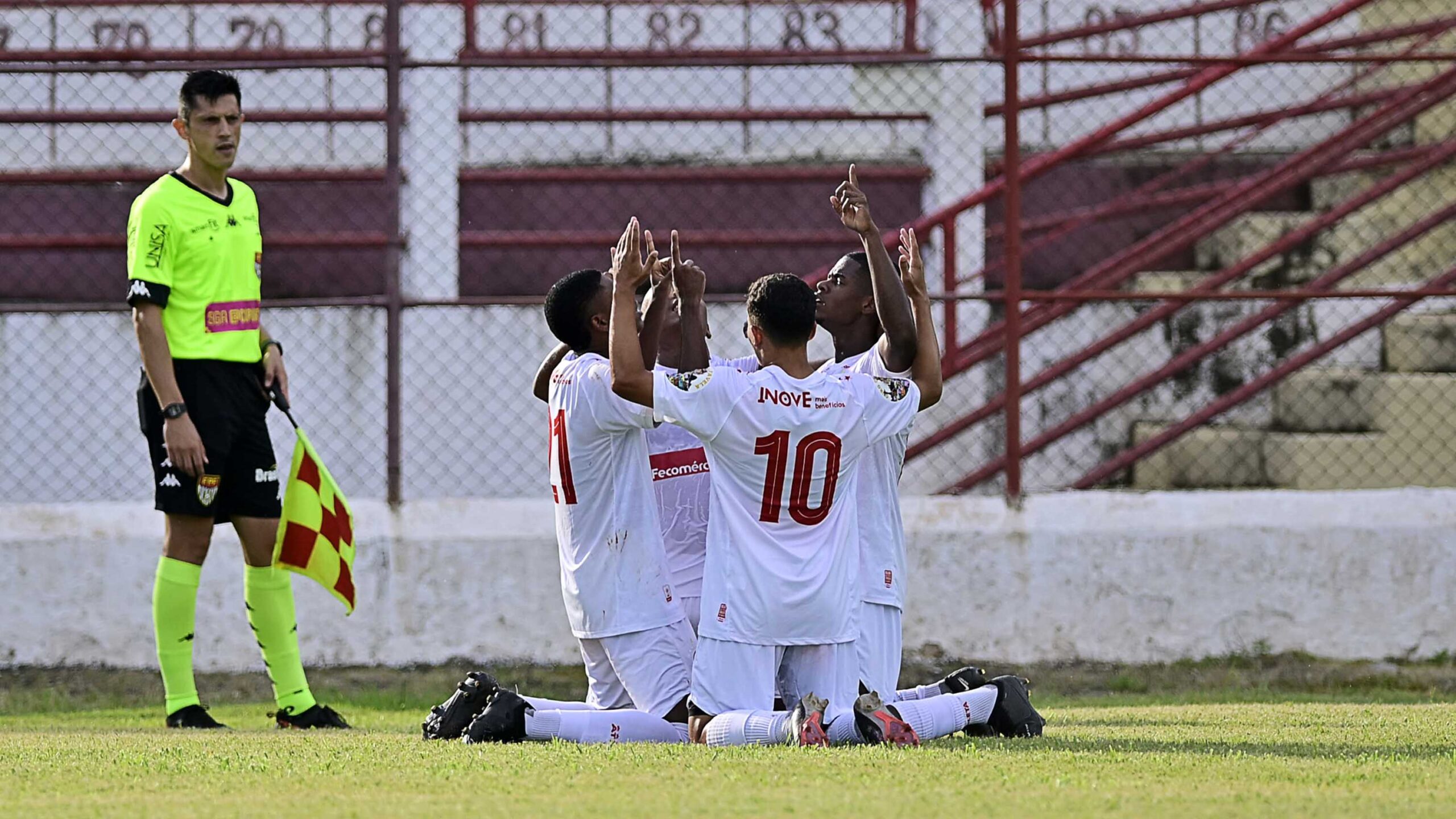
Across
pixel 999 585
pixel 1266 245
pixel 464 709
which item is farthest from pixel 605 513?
pixel 1266 245

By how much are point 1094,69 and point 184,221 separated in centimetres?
629

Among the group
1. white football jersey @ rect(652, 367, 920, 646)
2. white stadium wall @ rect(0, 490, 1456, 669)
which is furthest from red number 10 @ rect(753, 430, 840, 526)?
white stadium wall @ rect(0, 490, 1456, 669)

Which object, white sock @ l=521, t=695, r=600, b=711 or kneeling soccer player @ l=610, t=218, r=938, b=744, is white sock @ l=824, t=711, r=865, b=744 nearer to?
kneeling soccer player @ l=610, t=218, r=938, b=744

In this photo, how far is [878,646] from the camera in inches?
180

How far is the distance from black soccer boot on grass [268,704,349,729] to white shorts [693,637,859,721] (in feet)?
4.66

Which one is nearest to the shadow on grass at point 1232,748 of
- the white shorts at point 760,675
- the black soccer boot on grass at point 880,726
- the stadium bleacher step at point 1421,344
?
the black soccer boot on grass at point 880,726

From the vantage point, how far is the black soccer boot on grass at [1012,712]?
4.30m

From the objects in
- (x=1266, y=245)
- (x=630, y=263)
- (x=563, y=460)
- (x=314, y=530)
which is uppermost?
(x=1266, y=245)

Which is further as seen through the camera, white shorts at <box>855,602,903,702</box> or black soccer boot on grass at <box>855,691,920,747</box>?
white shorts at <box>855,602,903,702</box>

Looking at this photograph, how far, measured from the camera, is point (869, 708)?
3.93 meters

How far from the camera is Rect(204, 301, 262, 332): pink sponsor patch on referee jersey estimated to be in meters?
5.18

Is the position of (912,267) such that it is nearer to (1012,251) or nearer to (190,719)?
(1012,251)

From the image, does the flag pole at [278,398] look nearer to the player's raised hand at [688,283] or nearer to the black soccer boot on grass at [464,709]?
the black soccer boot on grass at [464,709]

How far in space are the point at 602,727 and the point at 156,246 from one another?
2.01 meters
